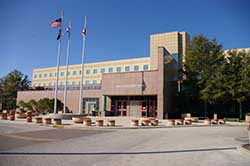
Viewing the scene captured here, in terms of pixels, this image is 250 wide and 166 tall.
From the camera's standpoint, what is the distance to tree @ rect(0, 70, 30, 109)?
58.2m

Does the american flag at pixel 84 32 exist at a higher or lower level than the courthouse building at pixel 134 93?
higher

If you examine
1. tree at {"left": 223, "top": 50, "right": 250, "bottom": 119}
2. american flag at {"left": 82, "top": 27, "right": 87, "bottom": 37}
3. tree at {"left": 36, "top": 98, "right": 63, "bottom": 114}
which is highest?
american flag at {"left": 82, "top": 27, "right": 87, "bottom": 37}

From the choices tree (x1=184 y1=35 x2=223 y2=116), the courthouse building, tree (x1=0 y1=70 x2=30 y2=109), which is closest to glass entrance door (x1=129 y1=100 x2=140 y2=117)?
the courthouse building

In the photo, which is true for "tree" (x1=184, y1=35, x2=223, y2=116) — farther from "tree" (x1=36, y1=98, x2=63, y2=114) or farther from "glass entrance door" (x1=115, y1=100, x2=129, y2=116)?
"tree" (x1=36, y1=98, x2=63, y2=114)

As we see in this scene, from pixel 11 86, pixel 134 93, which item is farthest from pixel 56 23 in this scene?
pixel 11 86

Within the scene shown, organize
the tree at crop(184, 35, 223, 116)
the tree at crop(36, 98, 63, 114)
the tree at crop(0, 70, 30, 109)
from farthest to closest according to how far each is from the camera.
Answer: the tree at crop(0, 70, 30, 109)
the tree at crop(36, 98, 63, 114)
the tree at crop(184, 35, 223, 116)

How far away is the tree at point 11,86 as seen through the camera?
5816cm

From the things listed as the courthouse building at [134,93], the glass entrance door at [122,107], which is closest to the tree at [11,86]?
the courthouse building at [134,93]

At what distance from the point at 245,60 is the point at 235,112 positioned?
10700 mm

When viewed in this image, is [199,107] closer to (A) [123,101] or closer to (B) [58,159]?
(A) [123,101]

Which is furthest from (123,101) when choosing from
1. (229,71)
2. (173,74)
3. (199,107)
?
(229,71)

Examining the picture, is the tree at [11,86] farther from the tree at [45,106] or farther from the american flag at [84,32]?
the american flag at [84,32]

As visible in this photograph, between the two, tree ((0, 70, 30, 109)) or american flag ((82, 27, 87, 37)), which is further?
tree ((0, 70, 30, 109))

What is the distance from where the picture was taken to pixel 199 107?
40.0m
